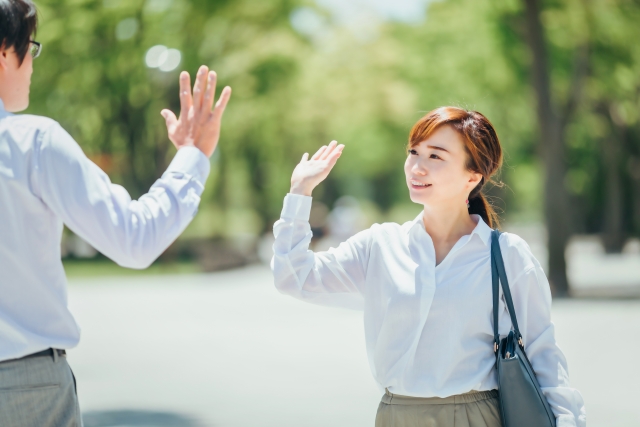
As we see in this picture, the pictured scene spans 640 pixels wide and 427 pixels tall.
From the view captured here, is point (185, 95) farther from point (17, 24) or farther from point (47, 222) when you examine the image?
point (47, 222)

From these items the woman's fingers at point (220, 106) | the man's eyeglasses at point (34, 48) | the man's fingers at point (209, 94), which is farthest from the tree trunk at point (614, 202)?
the man's eyeglasses at point (34, 48)

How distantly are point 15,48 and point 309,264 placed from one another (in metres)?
1.12

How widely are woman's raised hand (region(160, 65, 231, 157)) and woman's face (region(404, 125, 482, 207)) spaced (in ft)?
2.37

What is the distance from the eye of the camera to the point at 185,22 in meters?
23.3

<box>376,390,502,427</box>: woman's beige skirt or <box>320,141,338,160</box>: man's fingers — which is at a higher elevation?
<box>320,141,338,160</box>: man's fingers

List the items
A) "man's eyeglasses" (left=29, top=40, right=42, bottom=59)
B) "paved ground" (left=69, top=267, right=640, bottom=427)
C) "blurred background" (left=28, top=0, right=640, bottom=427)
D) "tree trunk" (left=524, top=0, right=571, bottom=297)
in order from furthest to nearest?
"tree trunk" (left=524, top=0, right=571, bottom=297), "blurred background" (left=28, top=0, right=640, bottom=427), "paved ground" (left=69, top=267, right=640, bottom=427), "man's eyeglasses" (left=29, top=40, right=42, bottom=59)

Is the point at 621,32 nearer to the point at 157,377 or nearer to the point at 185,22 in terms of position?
the point at 185,22

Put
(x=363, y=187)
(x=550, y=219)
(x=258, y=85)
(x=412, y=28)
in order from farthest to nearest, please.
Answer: (x=363, y=187) → (x=412, y=28) → (x=258, y=85) → (x=550, y=219)

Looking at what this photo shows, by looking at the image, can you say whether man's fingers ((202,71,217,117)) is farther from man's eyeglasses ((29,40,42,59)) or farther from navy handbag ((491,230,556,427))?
navy handbag ((491,230,556,427))

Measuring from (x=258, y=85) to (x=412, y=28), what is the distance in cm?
963

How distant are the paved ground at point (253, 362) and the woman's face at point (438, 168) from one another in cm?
385

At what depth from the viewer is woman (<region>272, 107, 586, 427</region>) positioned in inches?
106

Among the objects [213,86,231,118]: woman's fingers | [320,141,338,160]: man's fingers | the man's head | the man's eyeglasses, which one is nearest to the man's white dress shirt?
the man's head

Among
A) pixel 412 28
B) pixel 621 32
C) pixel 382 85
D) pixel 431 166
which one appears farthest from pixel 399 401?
pixel 382 85
